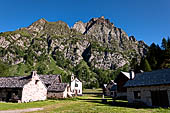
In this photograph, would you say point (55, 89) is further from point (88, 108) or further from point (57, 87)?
point (88, 108)

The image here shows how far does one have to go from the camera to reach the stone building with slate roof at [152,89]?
75.7ft

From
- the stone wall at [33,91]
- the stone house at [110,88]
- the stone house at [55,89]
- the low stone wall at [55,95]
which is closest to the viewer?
the stone wall at [33,91]

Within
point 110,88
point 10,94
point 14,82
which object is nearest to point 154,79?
point 10,94

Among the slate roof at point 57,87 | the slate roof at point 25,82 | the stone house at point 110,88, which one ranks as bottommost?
the stone house at point 110,88

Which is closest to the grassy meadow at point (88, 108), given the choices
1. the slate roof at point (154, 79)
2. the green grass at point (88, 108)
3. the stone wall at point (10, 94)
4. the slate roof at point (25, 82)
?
the green grass at point (88, 108)

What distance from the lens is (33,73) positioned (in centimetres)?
3553

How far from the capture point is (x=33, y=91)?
35.4m

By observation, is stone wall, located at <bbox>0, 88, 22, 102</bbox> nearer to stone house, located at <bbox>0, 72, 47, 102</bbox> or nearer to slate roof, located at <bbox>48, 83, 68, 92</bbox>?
stone house, located at <bbox>0, 72, 47, 102</bbox>

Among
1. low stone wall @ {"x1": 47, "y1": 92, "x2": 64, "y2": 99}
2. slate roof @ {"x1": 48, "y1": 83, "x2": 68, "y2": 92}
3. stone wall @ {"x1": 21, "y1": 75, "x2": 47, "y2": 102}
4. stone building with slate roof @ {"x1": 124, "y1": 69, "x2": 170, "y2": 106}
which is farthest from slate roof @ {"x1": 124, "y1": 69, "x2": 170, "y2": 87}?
stone wall @ {"x1": 21, "y1": 75, "x2": 47, "y2": 102}

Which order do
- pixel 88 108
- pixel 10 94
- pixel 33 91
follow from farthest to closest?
1. pixel 33 91
2. pixel 10 94
3. pixel 88 108

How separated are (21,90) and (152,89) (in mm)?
28663

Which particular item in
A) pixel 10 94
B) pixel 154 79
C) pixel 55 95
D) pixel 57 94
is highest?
pixel 154 79

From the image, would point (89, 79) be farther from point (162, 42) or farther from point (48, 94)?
point (48, 94)

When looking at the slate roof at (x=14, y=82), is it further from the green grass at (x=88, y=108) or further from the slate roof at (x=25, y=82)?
the green grass at (x=88, y=108)
